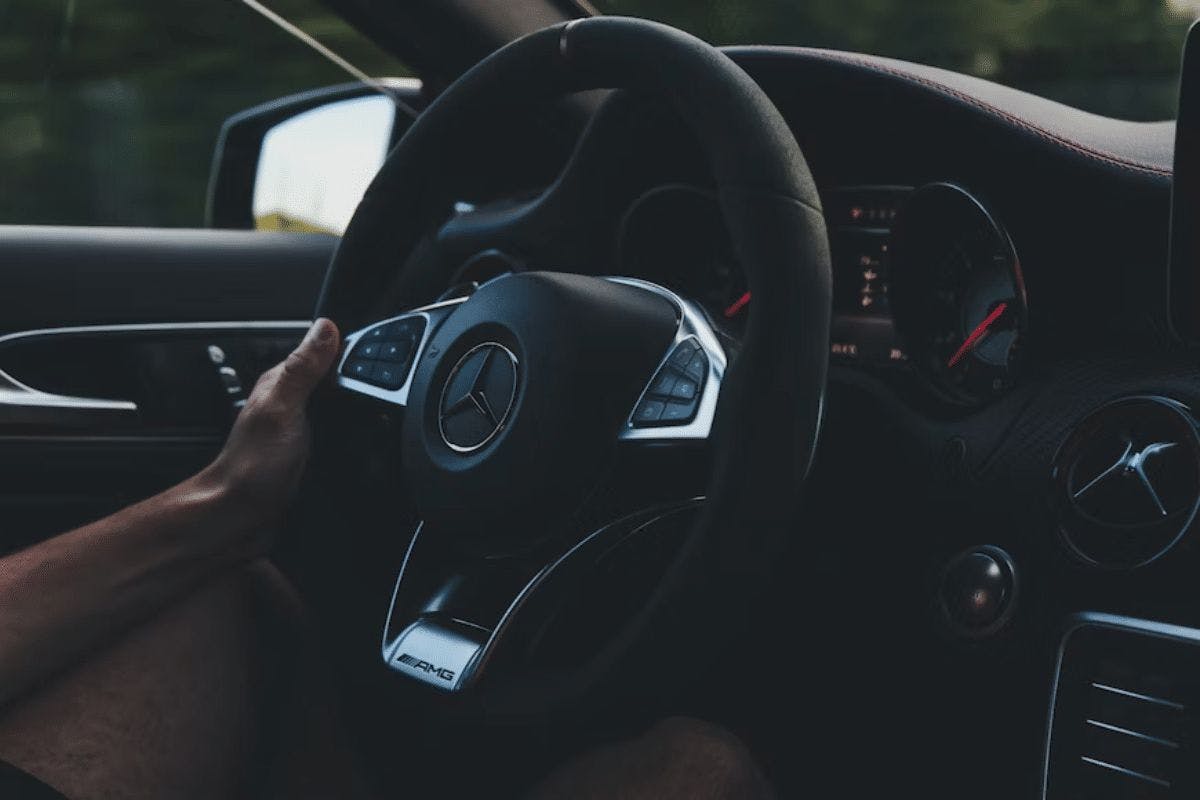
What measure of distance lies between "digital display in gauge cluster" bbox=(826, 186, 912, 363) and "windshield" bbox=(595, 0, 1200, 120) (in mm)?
269

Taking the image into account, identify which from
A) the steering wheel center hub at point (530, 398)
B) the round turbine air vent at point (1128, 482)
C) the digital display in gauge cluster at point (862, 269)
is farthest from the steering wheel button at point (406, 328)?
the round turbine air vent at point (1128, 482)

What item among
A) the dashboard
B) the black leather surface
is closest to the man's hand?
the dashboard

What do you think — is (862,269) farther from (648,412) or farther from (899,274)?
(648,412)

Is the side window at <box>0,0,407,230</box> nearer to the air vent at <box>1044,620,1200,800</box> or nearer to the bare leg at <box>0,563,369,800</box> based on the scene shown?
the bare leg at <box>0,563,369,800</box>

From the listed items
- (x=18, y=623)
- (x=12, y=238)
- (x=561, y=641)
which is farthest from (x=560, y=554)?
(x=12, y=238)

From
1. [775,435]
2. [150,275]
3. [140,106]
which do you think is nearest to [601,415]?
[775,435]

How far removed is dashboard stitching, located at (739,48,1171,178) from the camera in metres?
1.38

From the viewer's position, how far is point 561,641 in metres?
1.37

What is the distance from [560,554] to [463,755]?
0.83ft

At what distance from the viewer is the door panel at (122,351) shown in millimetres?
2332

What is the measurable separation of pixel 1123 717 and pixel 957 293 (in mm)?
509

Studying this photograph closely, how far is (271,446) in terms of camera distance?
154cm

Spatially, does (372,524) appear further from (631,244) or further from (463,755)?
(631,244)

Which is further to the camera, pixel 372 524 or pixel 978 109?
pixel 372 524
